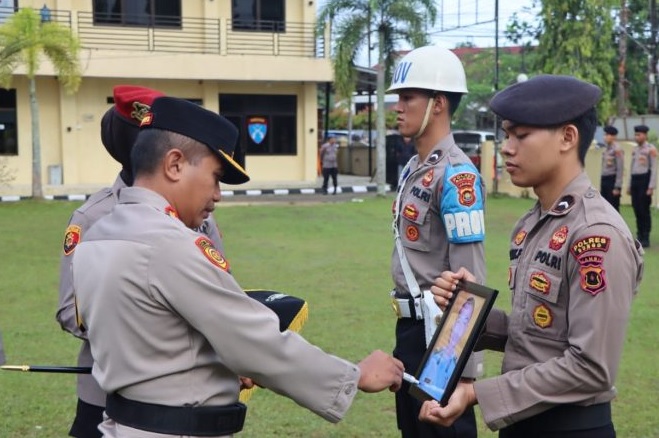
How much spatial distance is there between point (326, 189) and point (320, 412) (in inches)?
868

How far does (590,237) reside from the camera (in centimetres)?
241

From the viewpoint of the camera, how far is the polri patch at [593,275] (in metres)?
2.35

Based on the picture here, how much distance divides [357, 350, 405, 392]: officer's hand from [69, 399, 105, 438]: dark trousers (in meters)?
1.09

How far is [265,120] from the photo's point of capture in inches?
1100

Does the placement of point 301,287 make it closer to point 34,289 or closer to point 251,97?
point 34,289

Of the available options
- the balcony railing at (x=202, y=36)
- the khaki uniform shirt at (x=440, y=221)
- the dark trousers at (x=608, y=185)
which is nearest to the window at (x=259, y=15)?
the balcony railing at (x=202, y=36)

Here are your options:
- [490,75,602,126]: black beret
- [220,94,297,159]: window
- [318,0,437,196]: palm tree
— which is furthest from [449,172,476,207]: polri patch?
[220,94,297,159]: window

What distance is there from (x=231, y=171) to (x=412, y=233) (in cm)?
142

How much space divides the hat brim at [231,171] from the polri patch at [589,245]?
0.96 meters

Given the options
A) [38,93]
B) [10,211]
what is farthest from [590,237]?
[38,93]

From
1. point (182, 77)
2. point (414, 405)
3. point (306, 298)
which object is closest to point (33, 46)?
point (182, 77)

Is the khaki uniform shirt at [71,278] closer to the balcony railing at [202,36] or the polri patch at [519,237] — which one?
the polri patch at [519,237]

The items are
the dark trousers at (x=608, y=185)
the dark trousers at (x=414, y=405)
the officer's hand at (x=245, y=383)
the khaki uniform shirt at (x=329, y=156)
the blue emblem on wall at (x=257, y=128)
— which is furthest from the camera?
the blue emblem on wall at (x=257, y=128)

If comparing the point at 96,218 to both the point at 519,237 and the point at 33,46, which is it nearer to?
the point at 519,237
